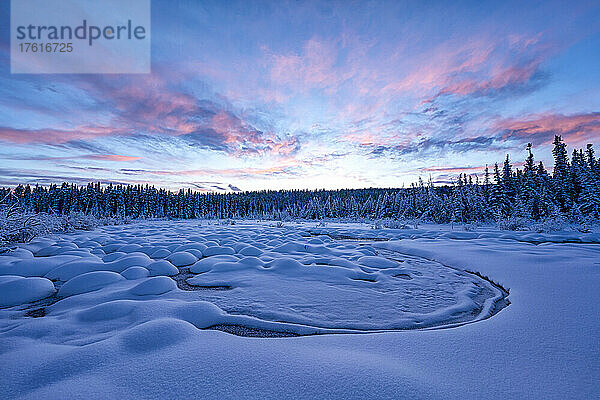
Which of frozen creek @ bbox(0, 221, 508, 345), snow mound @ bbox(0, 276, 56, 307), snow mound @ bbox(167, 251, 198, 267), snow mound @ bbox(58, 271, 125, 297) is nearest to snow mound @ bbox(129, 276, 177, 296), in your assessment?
frozen creek @ bbox(0, 221, 508, 345)

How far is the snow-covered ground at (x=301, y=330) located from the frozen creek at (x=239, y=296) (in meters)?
0.02

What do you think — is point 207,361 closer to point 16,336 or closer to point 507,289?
point 16,336

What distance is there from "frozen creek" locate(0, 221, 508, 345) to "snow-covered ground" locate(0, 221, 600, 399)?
25 millimetres

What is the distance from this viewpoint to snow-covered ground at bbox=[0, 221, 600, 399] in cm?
154

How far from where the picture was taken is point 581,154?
30.5m

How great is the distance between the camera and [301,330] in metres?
2.71

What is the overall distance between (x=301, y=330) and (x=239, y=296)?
1400 millimetres

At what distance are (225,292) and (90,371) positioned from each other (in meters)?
2.28

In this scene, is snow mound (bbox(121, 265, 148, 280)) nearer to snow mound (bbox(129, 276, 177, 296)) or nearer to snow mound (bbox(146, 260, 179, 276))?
snow mound (bbox(146, 260, 179, 276))

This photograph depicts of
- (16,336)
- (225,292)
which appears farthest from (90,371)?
(225,292)

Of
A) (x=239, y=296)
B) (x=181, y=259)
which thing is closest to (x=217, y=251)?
(x=181, y=259)

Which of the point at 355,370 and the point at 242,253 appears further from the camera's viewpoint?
the point at 242,253

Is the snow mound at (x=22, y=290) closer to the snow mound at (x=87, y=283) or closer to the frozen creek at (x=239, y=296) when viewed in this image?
the frozen creek at (x=239, y=296)

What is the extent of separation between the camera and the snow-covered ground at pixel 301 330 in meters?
1.54
